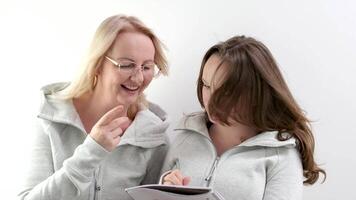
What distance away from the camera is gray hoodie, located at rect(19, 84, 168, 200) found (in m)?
1.51

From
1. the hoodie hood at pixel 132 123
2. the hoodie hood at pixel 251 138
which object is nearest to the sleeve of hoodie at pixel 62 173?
the hoodie hood at pixel 132 123

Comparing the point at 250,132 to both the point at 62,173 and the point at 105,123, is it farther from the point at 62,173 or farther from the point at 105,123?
the point at 62,173

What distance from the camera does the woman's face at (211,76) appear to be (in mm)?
1474

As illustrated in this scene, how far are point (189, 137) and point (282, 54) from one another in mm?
463

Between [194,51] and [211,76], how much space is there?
330 millimetres

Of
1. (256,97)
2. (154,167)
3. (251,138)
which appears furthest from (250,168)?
(154,167)

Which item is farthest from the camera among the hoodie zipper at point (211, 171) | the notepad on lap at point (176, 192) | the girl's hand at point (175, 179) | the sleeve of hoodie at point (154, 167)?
the sleeve of hoodie at point (154, 167)

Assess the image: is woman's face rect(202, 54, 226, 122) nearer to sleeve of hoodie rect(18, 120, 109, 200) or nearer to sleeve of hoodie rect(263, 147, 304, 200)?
sleeve of hoodie rect(263, 147, 304, 200)

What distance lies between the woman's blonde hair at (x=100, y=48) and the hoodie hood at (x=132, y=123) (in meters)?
0.04

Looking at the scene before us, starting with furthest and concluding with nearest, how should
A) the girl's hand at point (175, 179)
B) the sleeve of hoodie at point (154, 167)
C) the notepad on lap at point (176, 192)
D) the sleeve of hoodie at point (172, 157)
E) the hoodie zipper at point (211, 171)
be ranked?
the sleeve of hoodie at point (154, 167)
the sleeve of hoodie at point (172, 157)
the hoodie zipper at point (211, 171)
the girl's hand at point (175, 179)
the notepad on lap at point (176, 192)

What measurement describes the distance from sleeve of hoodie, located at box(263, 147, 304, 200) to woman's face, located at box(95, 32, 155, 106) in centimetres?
50

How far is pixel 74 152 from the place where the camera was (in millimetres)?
1539

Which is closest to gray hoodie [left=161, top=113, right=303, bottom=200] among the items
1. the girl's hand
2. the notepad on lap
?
the girl's hand

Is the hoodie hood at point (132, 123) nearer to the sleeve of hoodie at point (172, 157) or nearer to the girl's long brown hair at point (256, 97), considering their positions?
the sleeve of hoodie at point (172, 157)
